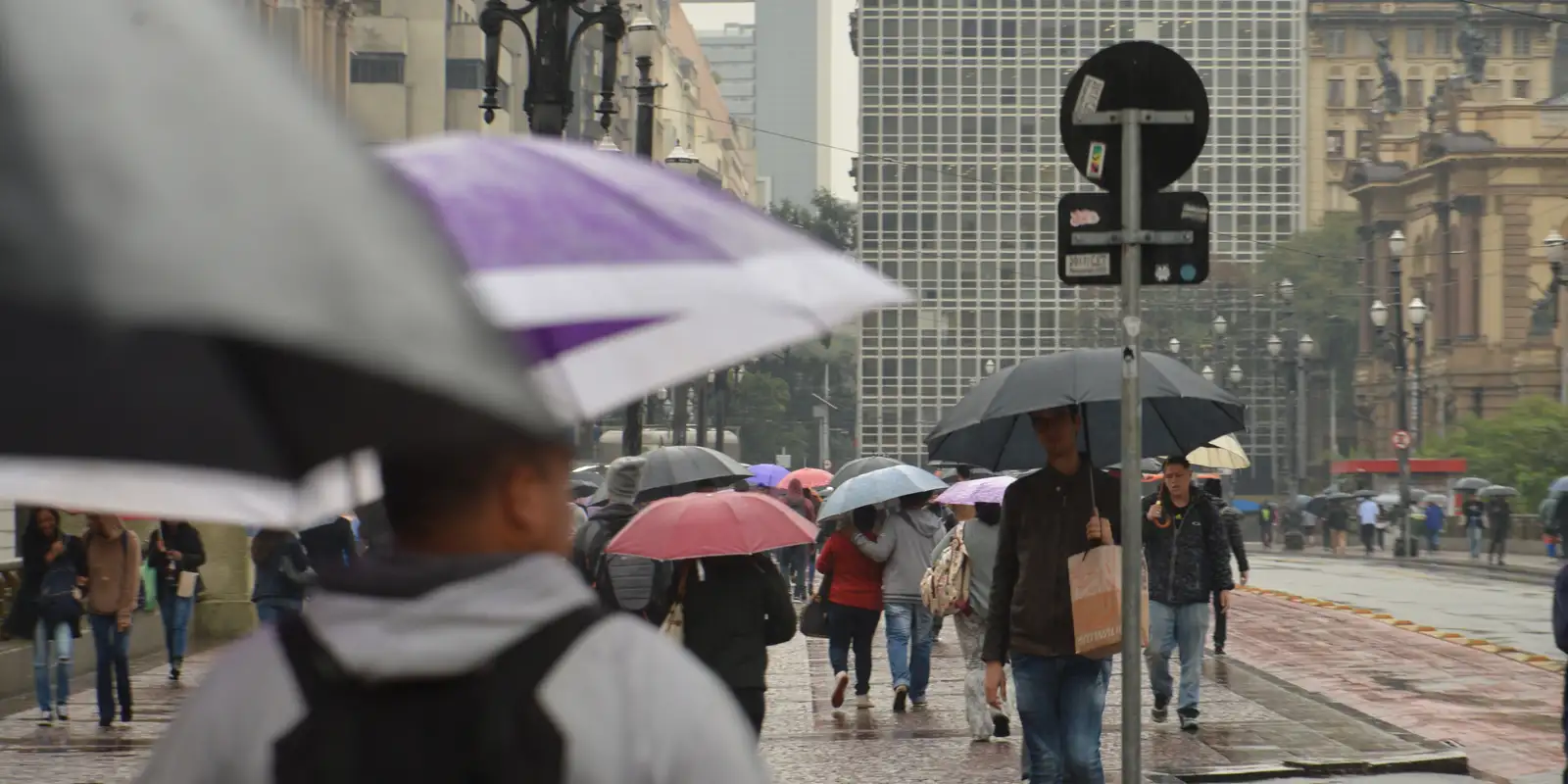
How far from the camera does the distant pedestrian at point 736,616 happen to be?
8.77 metres

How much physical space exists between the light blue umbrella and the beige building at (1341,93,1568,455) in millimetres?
74425

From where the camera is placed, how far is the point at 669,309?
2.17m

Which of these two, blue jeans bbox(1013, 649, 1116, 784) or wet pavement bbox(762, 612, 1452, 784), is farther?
wet pavement bbox(762, 612, 1452, 784)

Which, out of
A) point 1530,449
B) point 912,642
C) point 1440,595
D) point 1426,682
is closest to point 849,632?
point 912,642

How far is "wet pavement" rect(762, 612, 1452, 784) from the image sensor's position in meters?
11.8

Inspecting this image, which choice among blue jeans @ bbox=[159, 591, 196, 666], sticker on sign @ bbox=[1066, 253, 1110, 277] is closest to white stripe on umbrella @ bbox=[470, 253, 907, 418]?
sticker on sign @ bbox=[1066, 253, 1110, 277]

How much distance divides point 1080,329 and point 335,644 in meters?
139

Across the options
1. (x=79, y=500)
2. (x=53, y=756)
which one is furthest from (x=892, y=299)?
(x=53, y=756)

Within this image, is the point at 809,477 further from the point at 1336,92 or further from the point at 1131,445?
the point at 1336,92

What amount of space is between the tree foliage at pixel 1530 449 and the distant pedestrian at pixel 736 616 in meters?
50.7

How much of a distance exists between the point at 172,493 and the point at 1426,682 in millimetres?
16048

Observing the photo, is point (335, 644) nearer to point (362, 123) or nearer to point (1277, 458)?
point (362, 123)

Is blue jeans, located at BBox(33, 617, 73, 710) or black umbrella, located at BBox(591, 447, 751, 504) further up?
black umbrella, located at BBox(591, 447, 751, 504)

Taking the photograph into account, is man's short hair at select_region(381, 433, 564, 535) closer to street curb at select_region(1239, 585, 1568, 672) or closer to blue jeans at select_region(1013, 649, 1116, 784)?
blue jeans at select_region(1013, 649, 1116, 784)
